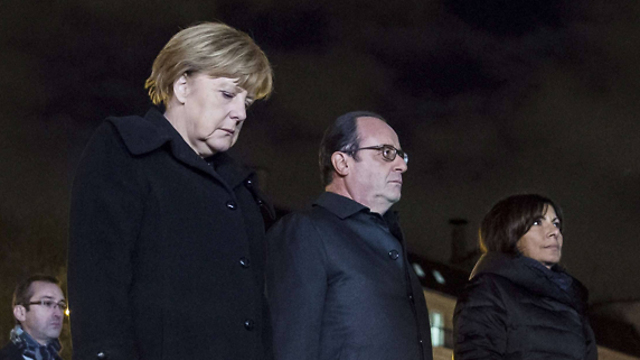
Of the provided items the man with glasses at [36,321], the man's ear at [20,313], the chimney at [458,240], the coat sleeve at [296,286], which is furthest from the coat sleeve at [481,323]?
the chimney at [458,240]

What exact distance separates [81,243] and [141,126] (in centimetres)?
52

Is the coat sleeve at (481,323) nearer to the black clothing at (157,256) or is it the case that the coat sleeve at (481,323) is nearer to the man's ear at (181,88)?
the black clothing at (157,256)

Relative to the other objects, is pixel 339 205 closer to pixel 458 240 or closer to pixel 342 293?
pixel 342 293

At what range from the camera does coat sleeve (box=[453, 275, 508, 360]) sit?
5582 mm

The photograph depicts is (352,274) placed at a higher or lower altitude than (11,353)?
higher

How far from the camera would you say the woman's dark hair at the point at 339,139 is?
17.0 feet

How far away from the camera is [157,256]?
Answer: 2961mm

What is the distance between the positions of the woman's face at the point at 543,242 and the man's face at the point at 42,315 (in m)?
3.66

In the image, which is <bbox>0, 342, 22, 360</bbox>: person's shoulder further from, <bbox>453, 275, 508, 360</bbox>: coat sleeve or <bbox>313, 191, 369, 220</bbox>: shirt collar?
<bbox>453, 275, 508, 360</bbox>: coat sleeve

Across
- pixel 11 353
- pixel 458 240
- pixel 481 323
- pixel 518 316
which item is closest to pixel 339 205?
pixel 481 323

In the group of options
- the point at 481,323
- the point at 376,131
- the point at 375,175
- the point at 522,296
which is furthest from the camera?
the point at 522,296

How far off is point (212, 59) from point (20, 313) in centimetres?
465

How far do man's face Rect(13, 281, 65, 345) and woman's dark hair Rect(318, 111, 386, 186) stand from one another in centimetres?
301

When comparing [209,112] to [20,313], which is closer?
[209,112]
